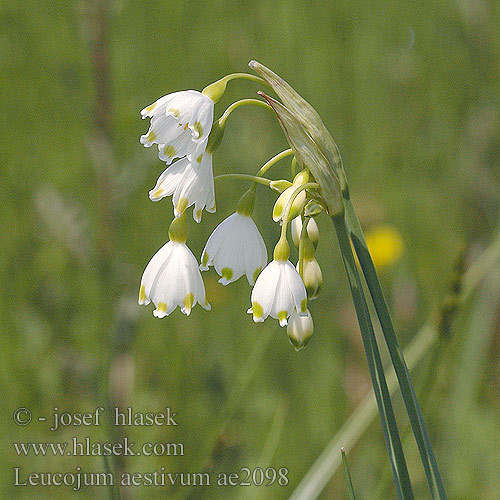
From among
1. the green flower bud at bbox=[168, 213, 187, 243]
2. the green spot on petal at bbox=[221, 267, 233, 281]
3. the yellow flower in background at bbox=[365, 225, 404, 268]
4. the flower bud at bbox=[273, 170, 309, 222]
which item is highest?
the yellow flower in background at bbox=[365, 225, 404, 268]

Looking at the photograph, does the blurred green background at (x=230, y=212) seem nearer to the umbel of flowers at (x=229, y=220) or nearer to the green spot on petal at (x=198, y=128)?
the umbel of flowers at (x=229, y=220)

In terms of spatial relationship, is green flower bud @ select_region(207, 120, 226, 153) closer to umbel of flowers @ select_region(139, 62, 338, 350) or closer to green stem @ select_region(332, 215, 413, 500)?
umbel of flowers @ select_region(139, 62, 338, 350)

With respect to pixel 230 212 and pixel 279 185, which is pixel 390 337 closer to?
pixel 279 185

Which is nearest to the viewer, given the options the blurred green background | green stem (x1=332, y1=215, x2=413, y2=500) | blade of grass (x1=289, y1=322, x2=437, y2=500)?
green stem (x1=332, y1=215, x2=413, y2=500)

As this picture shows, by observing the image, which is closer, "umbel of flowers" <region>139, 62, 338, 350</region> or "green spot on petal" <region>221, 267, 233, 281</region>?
"umbel of flowers" <region>139, 62, 338, 350</region>

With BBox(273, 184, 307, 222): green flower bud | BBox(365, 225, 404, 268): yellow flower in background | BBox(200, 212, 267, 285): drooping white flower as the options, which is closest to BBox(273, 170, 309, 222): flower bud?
BBox(273, 184, 307, 222): green flower bud

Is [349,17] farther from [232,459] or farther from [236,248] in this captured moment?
[236,248]

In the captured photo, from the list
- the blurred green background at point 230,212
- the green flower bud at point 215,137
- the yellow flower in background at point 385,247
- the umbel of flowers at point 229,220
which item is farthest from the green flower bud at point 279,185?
the yellow flower in background at point 385,247
